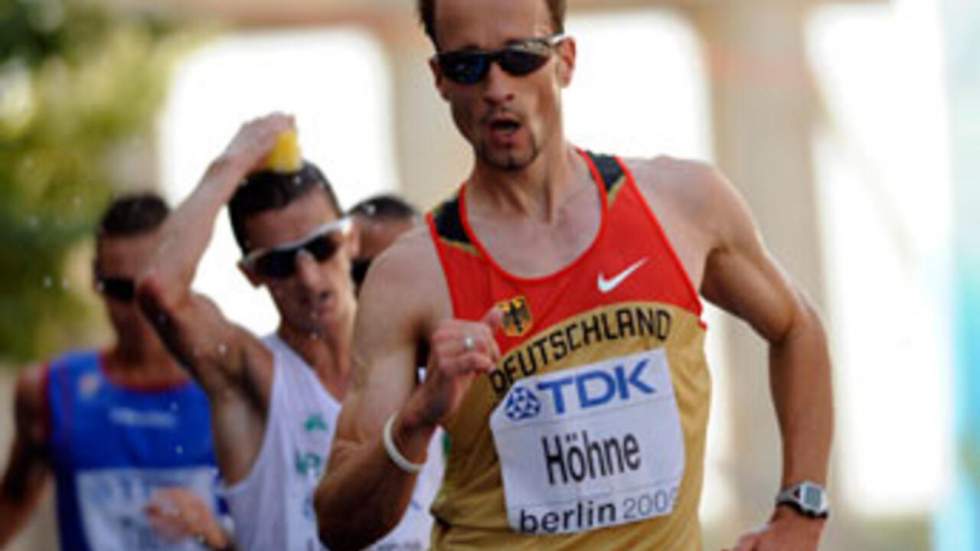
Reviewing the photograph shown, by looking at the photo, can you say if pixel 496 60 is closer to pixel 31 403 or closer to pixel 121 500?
pixel 121 500

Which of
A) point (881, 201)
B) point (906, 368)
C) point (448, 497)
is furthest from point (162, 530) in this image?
point (881, 201)

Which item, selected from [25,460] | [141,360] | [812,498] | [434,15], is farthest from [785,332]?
[25,460]

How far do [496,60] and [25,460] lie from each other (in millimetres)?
4369

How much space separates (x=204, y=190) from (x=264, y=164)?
18cm

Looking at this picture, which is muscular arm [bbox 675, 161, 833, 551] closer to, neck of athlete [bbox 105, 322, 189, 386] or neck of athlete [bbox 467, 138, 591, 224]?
neck of athlete [bbox 467, 138, 591, 224]

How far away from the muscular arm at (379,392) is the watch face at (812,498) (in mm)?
928

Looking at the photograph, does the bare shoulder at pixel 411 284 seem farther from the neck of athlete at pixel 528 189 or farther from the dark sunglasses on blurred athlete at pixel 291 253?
the dark sunglasses on blurred athlete at pixel 291 253

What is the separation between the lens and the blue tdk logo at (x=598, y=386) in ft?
17.2

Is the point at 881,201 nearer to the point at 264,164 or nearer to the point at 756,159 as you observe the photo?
the point at 756,159

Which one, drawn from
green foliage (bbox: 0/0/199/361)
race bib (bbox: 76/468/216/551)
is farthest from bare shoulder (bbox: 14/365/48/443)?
green foliage (bbox: 0/0/199/361)

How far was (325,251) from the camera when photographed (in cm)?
704

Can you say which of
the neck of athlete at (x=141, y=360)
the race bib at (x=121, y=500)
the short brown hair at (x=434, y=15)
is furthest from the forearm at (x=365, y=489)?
the neck of athlete at (x=141, y=360)

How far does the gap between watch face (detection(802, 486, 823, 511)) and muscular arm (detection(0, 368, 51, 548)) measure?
396cm

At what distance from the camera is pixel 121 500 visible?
8.57 metres
